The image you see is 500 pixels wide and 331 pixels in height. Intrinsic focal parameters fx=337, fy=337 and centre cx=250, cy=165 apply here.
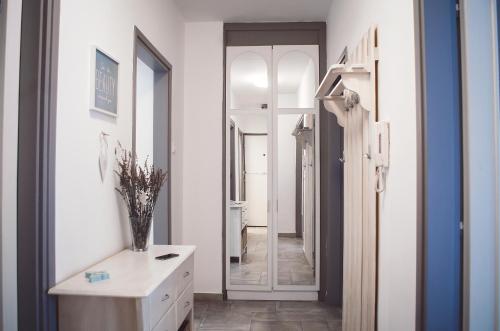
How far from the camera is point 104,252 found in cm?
179

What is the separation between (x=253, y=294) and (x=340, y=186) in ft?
4.86

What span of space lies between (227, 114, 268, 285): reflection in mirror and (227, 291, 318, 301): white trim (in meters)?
0.11

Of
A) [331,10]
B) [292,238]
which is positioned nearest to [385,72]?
[331,10]

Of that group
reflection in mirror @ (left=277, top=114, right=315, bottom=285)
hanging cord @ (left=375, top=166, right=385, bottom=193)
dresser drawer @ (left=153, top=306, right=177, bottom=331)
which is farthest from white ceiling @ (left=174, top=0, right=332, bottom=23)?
dresser drawer @ (left=153, top=306, right=177, bottom=331)

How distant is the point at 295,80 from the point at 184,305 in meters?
2.68

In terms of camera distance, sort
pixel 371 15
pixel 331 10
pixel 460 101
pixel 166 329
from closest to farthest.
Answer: pixel 460 101, pixel 166 329, pixel 371 15, pixel 331 10

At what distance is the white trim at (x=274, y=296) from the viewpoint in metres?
3.58

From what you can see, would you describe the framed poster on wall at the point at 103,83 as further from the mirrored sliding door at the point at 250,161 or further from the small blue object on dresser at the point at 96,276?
the mirrored sliding door at the point at 250,161

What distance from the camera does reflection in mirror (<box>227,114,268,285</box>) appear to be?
Result: 145 inches

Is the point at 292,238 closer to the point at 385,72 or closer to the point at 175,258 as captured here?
the point at 175,258

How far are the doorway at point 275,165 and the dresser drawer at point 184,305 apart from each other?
1.61 m

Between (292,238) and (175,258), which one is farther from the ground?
(175,258)

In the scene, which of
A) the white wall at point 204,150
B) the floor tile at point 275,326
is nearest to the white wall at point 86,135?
the white wall at point 204,150

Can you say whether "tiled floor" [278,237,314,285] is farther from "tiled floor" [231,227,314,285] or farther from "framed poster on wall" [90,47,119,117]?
"framed poster on wall" [90,47,119,117]
